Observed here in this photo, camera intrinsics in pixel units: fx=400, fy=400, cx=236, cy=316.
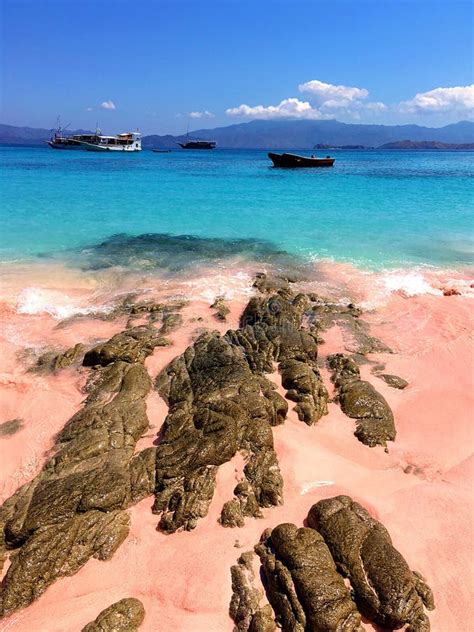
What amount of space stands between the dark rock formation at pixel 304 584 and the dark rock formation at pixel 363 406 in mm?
3243

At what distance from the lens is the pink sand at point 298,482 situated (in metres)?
5.67

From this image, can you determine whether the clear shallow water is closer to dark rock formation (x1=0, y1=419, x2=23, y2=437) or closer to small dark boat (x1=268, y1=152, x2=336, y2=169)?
dark rock formation (x1=0, y1=419, x2=23, y2=437)

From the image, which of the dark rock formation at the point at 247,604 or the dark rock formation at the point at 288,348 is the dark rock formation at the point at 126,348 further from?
the dark rock formation at the point at 247,604

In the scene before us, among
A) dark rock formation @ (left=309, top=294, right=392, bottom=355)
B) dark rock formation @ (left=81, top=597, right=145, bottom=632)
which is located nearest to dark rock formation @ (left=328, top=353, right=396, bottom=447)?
dark rock formation @ (left=309, top=294, right=392, bottom=355)

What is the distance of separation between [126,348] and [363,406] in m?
→ 6.55

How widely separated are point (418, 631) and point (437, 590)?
848 mm

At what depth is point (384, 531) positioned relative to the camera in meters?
6.28

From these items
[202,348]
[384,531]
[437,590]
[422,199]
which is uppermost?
[422,199]

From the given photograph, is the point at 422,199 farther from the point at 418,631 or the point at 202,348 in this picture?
the point at 418,631

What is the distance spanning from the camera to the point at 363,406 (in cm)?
944

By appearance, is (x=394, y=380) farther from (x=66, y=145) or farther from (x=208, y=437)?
(x=66, y=145)

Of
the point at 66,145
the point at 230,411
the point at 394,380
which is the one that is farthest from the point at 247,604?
the point at 66,145

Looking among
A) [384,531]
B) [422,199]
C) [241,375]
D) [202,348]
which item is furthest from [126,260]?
[422,199]

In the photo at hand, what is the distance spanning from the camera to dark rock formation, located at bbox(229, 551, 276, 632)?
527 cm
